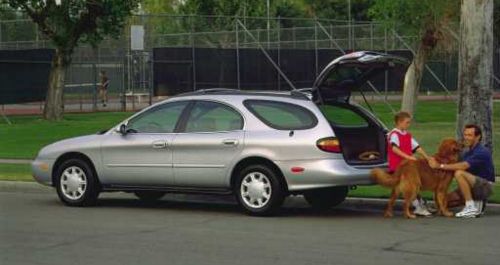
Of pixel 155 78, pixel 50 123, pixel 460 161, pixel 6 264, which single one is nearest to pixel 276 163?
pixel 460 161

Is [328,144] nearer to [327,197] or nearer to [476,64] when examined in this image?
[327,197]

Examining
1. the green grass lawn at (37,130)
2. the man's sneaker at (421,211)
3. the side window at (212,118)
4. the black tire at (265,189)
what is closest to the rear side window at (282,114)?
the side window at (212,118)

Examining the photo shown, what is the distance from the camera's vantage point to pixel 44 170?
12.8m

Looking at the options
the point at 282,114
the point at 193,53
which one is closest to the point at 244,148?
the point at 282,114

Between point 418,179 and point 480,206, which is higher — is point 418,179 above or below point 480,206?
above

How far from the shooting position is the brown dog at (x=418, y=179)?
11.1m

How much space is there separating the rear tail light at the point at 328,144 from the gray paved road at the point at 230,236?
87 centimetres

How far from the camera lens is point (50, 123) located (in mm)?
30422

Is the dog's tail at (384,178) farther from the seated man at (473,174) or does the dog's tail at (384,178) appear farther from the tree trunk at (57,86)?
the tree trunk at (57,86)

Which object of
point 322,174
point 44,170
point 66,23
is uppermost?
point 66,23

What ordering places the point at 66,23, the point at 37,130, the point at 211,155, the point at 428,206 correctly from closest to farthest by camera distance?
the point at 211,155
the point at 428,206
the point at 37,130
the point at 66,23

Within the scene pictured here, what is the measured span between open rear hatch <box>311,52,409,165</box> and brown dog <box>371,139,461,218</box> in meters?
0.41

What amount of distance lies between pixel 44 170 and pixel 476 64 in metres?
6.19

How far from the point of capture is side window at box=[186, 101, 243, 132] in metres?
11.7
